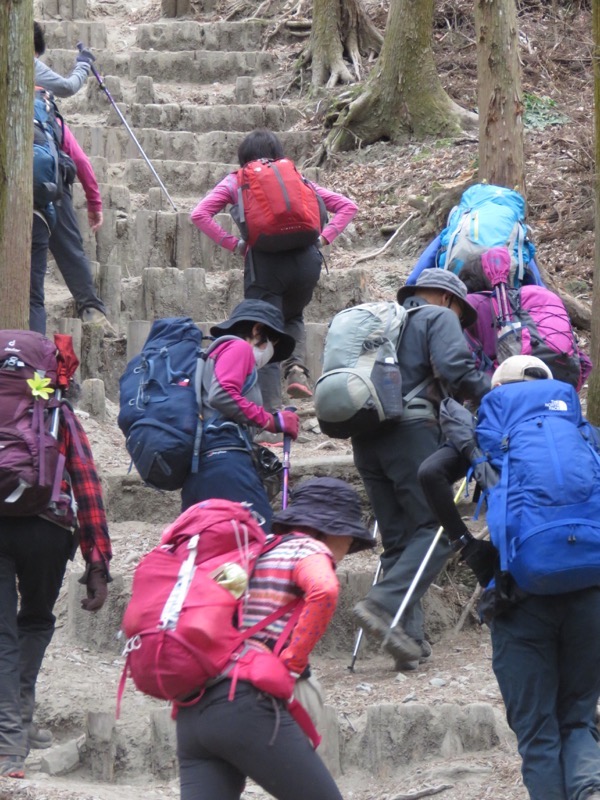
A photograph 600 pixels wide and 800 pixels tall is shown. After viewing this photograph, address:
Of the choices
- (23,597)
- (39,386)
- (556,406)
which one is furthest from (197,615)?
(23,597)

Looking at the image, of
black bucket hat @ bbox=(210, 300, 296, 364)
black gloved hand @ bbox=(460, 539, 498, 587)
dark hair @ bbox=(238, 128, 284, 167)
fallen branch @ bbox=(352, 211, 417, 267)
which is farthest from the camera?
fallen branch @ bbox=(352, 211, 417, 267)

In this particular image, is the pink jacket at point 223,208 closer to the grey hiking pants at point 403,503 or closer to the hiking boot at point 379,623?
the grey hiking pants at point 403,503

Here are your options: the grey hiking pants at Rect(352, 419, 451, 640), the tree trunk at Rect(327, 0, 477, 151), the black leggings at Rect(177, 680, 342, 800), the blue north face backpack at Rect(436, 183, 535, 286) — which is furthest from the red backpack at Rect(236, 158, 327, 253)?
the tree trunk at Rect(327, 0, 477, 151)

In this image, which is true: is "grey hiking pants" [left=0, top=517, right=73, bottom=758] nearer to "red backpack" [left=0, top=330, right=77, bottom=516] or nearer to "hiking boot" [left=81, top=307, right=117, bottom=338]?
"red backpack" [left=0, top=330, right=77, bottom=516]

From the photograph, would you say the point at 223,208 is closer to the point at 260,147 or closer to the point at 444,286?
the point at 260,147

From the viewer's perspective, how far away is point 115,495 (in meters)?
7.71

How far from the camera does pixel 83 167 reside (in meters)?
8.98

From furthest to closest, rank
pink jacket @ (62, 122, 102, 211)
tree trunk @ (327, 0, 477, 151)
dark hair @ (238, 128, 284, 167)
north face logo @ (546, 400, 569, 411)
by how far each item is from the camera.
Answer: tree trunk @ (327, 0, 477, 151)
pink jacket @ (62, 122, 102, 211)
dark hair @ (238, 128, 284, 167)
north face logo @ (546, 400, 569, 411)

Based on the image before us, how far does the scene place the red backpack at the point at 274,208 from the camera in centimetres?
764

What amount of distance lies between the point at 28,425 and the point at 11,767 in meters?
1.37

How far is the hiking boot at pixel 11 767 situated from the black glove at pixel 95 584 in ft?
2.16

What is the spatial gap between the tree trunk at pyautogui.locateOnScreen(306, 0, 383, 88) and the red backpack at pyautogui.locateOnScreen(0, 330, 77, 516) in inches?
389

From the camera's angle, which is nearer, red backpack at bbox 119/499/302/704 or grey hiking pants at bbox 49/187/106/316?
red backpack at bbox 119/499/302/704

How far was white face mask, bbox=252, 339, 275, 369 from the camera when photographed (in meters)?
6.12
